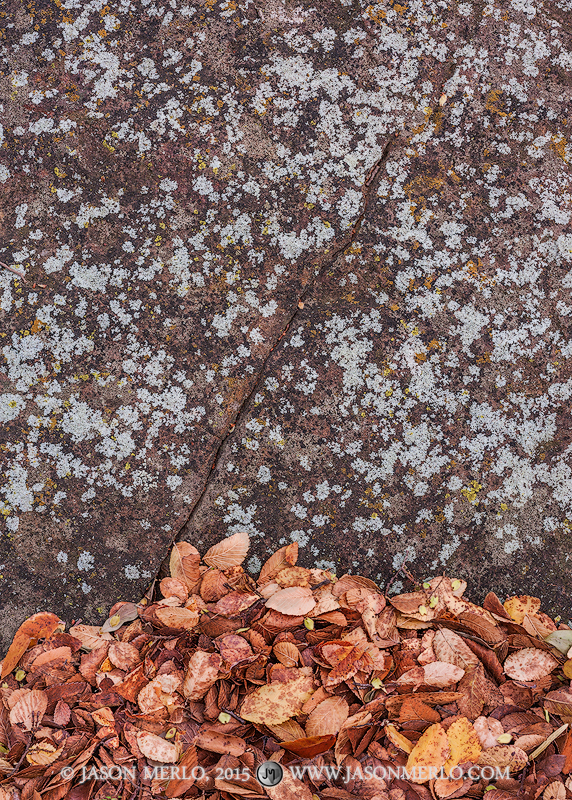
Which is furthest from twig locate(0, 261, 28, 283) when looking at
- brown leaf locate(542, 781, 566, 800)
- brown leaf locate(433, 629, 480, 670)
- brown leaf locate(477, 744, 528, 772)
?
brown leaf locate(542, 781, 566, 800)

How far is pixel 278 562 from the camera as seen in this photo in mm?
1691

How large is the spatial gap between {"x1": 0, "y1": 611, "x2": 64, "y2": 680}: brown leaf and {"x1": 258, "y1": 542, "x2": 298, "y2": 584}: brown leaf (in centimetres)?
69

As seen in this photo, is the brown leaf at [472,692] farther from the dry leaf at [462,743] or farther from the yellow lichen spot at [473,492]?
the yellow lichen spot at [473,492]

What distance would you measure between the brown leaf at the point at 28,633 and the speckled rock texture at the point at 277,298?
0.06 m

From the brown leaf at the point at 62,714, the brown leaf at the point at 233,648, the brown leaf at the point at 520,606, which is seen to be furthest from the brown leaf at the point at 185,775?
the brown leaf at the point at 520,606

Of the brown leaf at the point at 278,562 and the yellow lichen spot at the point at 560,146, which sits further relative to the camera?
the yellow lichen spot at the point at 560,146

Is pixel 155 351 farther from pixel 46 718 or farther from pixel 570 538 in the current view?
pixel 570 538

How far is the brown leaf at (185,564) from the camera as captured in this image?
1.67 m

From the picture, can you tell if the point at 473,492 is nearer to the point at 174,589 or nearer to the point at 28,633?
the point at 174,589

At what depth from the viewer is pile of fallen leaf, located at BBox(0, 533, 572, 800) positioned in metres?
1.40

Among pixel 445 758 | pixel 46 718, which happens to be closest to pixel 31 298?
pixel 46 718

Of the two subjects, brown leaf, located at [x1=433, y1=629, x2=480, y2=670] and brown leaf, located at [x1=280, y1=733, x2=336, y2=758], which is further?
brown leaf, located at [x1=433, y1=629, x2=480, y2=670]

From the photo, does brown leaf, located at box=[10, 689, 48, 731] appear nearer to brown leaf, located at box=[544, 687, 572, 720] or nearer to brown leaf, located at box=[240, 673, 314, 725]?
brown leaf, located at box=[240, 673, 314, 725]

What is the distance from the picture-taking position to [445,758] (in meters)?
1.40
